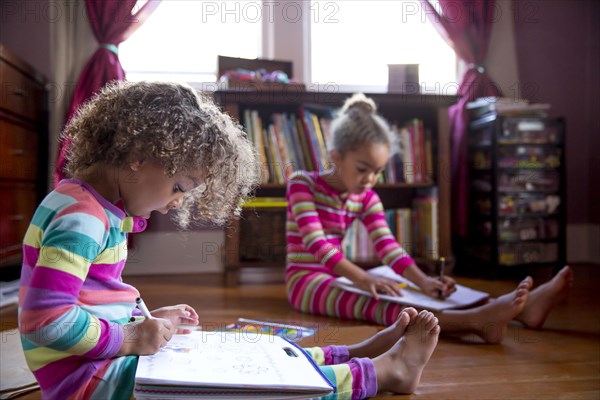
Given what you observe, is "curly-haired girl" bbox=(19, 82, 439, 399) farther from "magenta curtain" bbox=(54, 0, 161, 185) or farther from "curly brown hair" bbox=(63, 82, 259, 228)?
"magenta curtain" bbox=(54, 0, 161, 185)

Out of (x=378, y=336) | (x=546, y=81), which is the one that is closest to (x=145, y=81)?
(x=378, y=336)

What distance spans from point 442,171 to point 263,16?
107 cm

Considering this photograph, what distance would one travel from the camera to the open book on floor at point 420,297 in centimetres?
136

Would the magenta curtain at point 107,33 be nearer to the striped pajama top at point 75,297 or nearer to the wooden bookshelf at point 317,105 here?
the wooden bookshelf at point 317,105

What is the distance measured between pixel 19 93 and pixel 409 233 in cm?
157

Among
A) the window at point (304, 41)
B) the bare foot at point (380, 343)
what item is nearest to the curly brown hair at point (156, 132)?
the bare foot at point (380, 343)

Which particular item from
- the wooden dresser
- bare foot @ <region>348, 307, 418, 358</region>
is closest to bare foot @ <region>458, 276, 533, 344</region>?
bare foot @ <region>348, 307, 418, 358</region>

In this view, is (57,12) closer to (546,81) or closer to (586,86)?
(546,81)

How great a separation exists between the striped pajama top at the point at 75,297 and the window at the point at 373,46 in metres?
2.03

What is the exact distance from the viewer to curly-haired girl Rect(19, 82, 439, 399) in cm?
66

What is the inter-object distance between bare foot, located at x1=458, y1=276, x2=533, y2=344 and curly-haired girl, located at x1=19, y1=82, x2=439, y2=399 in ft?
1.53

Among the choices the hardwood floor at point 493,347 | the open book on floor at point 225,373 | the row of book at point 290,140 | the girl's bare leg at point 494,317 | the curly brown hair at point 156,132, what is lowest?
the hardwood floor at point 493,347

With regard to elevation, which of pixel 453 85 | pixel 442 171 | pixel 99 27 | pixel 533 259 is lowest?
pixel 533 259

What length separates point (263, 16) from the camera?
2.60 meters
